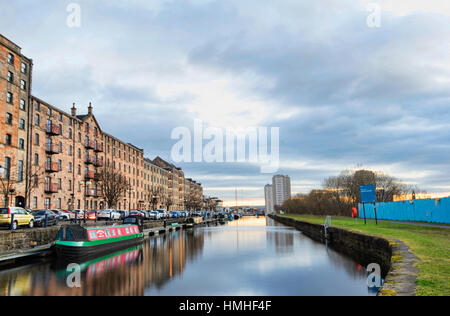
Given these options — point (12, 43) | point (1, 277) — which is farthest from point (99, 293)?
point (12, 43)

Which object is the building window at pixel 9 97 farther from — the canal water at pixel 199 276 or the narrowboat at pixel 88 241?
the canal water at pixel 199 276

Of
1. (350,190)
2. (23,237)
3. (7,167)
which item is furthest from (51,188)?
(350,190)

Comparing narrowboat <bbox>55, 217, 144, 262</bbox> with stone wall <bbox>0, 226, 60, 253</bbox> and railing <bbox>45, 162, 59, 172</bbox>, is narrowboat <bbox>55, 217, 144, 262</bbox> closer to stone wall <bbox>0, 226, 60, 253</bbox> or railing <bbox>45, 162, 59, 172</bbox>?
stone wall <bbox>0, 226, 60, 253</bbox>

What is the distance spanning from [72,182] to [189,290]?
46016mm

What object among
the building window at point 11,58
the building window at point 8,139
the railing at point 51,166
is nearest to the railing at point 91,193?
the railing at point 51,166

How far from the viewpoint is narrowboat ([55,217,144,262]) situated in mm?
22422

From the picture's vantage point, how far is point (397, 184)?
90.5 meters

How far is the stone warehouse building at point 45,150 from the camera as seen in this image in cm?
4050

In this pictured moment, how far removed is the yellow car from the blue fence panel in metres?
35.9

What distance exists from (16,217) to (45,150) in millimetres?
25791

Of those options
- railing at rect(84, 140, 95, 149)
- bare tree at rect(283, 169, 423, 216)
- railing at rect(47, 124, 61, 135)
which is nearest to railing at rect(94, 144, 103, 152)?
railing at rect(84, 140, 95, 149)

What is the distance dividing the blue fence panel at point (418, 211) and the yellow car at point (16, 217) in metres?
35.9
